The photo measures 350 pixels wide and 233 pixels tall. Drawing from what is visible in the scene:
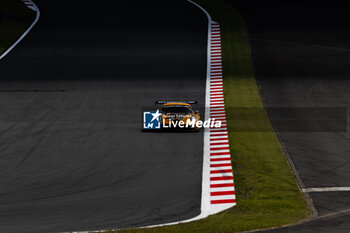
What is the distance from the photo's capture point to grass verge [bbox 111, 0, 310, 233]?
19.5 m

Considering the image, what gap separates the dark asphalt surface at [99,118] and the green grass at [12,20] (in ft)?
3.92

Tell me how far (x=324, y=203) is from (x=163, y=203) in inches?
203

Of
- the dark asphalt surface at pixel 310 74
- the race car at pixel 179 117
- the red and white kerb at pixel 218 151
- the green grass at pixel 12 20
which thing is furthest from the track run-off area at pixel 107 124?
the dark asphalt surface at pixel 310 74

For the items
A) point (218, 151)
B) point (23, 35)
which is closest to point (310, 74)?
point (218, 151)

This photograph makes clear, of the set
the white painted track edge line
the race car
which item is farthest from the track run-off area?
the race car

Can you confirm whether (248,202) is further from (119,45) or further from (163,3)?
(163,3)

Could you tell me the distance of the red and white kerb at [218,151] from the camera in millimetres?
23109

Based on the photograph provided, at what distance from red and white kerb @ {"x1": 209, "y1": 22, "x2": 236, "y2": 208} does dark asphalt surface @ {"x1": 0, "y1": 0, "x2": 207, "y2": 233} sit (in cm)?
60

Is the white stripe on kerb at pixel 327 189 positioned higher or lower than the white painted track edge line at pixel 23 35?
lower

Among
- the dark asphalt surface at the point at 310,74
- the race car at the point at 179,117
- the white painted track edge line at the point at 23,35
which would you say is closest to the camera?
the dark asphalt surface at the point at 310,74

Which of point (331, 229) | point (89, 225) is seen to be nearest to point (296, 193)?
point (331, 229)

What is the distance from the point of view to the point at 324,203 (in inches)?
857

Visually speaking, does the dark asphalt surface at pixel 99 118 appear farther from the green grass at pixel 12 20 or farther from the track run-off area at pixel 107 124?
the green grass at pixel 12 20

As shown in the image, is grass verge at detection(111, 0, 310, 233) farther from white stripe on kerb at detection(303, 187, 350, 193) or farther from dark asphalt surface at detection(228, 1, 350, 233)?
dark asphalt surface at detection(228, 1, 350, 233)
